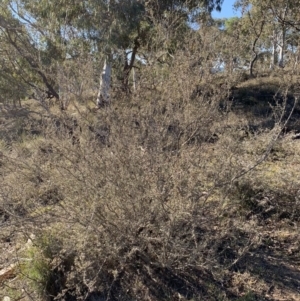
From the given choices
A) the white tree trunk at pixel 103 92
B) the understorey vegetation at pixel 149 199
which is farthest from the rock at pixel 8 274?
the white tree trunk at pixel 103 92

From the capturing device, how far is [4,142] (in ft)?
15.4

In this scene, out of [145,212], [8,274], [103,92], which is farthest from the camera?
[103,92]

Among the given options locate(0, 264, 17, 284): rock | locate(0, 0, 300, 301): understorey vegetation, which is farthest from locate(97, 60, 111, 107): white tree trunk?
locate(0, 264, 17, 284): rock

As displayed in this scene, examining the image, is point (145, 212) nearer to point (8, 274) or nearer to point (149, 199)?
point (149, 199)

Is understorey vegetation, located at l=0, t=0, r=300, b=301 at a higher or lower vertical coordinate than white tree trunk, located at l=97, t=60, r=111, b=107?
lower

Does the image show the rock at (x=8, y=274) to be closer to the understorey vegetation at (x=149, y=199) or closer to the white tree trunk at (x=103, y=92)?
the understorey vegetation at (x=149, y=199)

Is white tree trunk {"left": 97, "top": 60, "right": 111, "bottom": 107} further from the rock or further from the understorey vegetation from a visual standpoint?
the rock

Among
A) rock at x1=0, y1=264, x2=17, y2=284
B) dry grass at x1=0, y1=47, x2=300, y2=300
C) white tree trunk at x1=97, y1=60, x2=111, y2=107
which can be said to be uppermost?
white tree trunk at x1=97, y1=60, x2=111, y2=107

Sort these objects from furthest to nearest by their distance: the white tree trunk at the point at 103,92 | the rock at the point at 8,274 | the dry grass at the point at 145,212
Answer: the white tree trunk at the point at 103,92, the rock at the point at 8,274, the dry grass at the point at 145,212

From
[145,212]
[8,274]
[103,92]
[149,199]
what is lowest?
[8,274]

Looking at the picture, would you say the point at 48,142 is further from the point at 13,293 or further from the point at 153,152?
the point at 13,293

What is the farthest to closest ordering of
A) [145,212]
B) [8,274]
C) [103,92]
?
[103,92], [8,274], [145,212]

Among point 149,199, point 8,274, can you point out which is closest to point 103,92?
point 149,199

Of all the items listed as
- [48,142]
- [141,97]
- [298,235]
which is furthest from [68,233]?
[298,235]
